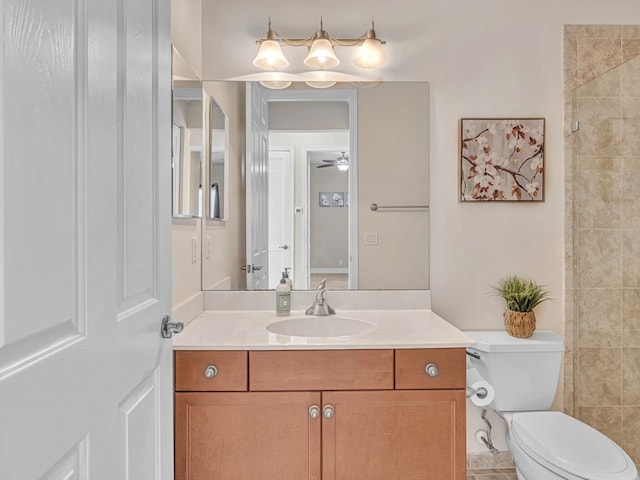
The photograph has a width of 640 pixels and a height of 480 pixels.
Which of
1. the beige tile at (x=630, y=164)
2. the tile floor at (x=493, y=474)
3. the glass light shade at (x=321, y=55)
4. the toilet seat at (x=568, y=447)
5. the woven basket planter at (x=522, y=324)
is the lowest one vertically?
the tile floor at (x=493, y=474)

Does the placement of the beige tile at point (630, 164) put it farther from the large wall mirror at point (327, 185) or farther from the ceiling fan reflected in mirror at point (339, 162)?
the ceiling fan reflected in mirror at point (339, 162)

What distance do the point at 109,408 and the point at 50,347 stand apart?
0.23 m

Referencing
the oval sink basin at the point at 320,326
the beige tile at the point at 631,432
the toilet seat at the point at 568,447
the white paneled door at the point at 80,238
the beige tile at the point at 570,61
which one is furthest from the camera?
the beige tile at the point at 570,61

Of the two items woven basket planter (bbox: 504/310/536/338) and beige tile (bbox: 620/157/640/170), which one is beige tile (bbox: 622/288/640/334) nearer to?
woven basket planter (bbox: 504/310/536/338)

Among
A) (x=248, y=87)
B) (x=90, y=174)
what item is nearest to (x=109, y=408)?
(x=90, y=174)

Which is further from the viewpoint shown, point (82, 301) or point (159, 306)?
point (159, 306)

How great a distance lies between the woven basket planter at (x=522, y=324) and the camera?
181 centimetres

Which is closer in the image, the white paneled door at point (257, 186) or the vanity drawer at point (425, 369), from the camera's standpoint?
the vanity drawer at point (425, 369)

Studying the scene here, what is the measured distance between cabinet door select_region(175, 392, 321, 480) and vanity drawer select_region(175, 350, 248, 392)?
0.13 ft

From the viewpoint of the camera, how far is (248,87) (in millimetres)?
1911

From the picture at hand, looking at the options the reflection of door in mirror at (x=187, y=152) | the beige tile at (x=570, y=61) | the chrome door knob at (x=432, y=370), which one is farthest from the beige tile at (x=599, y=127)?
the reflection of door in mirror at (x=187, y=152)

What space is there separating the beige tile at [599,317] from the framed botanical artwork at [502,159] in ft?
1.74

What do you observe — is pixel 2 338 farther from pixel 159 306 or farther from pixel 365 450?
pixel 365 450

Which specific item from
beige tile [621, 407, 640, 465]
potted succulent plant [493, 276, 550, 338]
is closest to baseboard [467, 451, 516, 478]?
beige tile [621, 407, 640, 465]
